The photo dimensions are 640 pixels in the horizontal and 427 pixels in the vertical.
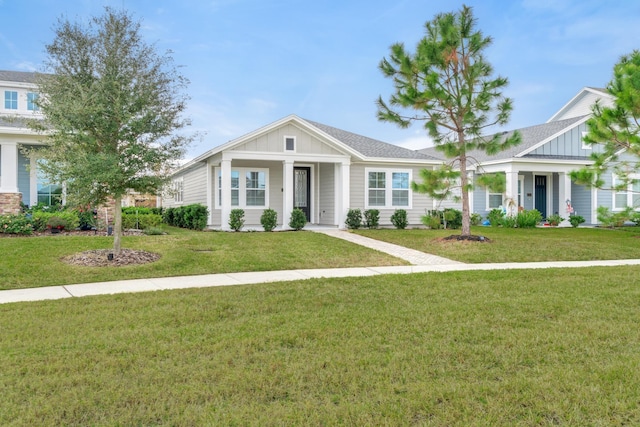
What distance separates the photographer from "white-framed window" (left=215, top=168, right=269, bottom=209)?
18.1m

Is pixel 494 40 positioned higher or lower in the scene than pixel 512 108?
higher

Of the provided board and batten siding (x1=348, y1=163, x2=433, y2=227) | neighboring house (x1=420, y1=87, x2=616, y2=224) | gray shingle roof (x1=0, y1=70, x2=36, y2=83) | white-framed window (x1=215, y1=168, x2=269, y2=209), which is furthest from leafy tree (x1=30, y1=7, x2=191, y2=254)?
neighboring house (x1=420, y1=87, x2=616, y2=224)

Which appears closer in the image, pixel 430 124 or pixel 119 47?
pixel 119 47

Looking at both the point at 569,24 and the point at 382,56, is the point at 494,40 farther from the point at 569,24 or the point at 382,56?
the point at 569,24

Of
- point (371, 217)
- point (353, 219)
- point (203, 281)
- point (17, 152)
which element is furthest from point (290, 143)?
point (203, 281)

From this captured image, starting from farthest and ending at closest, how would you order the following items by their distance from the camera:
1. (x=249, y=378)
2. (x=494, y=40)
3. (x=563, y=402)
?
1. (x=494, y=40)
2. (x=249, y=378)
3. (x=563, y=402)

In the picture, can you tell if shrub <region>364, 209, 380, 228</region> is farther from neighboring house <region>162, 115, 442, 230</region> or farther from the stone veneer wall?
the stone veneer wall

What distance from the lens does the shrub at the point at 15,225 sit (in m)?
12.8

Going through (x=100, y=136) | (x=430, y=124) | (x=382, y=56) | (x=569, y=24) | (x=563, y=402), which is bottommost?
(x=563, y=402)

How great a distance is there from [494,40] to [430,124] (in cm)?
276

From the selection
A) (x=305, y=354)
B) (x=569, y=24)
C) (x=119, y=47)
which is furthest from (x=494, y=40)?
(x=305, y=354)

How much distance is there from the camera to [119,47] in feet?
32.4

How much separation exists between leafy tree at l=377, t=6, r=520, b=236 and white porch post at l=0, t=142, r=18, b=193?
11.2 m

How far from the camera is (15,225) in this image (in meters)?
12.8
